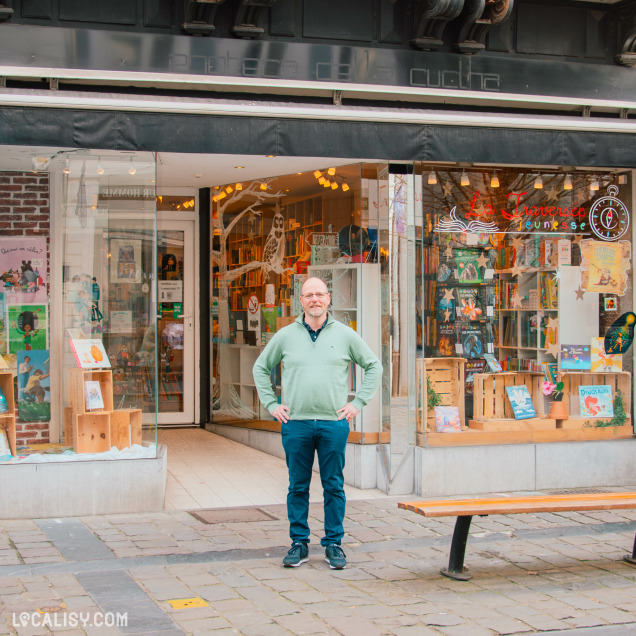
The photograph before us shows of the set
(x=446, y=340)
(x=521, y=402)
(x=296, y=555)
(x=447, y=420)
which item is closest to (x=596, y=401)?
(x=521, y=402)

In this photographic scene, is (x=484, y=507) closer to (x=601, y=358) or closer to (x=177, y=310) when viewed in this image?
(x=601, y=358)

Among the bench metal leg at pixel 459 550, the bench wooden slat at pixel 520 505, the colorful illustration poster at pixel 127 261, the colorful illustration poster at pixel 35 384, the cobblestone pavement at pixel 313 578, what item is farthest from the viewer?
the colorful illustration poster at pixel 35 384

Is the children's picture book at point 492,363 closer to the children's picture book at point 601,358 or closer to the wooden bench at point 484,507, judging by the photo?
the children's picture book at point 601,358

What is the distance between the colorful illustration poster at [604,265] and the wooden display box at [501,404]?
1.11 metres

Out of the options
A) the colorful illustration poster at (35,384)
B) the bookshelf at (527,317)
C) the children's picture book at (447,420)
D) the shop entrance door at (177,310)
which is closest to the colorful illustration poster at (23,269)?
the colorful illustration poster at (35,384)

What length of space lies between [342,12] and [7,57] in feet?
9.70

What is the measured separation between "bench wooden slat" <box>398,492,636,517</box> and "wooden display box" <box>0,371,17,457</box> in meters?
3.57

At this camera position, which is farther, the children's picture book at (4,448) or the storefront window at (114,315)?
the storefront window at (114,315)

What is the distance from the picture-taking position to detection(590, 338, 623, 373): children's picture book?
8695 millimetres

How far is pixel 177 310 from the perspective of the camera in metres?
11.0

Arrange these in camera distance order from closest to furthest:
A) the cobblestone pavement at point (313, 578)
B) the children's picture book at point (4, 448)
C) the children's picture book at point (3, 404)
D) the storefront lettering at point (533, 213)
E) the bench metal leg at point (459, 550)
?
1. the cobblestone pavement at point (313, 578)
2. the bench metal leg at point (459, 550)
3. the children's picture book at point (4, 448)
4. the children's picture book at point (3, 404)
5. the storefront lettering at point (533, 213)

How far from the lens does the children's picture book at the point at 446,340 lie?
8227 millimetres

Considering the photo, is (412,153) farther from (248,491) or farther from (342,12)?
(248,491)

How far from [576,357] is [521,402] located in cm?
76
